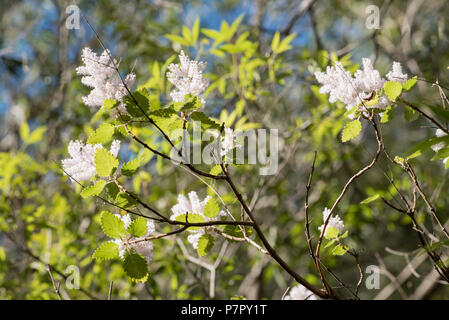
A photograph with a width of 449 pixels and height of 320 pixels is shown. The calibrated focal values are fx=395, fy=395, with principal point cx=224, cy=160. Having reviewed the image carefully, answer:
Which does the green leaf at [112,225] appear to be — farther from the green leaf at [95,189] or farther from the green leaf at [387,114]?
the green leaf at [387,114]

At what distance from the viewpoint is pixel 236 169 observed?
8.63 feet

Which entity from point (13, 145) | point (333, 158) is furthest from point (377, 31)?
point (13, 145)

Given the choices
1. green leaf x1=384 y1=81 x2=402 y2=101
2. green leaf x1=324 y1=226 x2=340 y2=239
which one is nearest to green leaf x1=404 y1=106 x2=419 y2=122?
green leaf x1=384 y1=81 x2=402 y2=101

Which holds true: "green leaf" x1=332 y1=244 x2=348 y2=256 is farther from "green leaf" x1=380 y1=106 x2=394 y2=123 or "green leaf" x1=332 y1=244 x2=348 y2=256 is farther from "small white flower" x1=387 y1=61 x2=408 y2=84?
"small white flower" x1=387 y1=61 x2=408 y2=84

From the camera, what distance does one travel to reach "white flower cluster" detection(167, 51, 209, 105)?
897mm

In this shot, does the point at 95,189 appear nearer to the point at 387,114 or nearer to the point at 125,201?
the point at 125,201

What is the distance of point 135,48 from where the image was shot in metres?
3.09

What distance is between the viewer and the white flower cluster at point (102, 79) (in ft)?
2.78

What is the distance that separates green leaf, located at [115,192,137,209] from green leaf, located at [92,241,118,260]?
8 cm

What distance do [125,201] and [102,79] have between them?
270 millimetres

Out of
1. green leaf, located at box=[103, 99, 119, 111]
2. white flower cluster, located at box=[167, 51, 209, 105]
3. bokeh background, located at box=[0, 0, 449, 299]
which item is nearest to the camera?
green leaf, located at box=[103, 99, 119, 111]

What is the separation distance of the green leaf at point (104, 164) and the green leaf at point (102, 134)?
3 centimetres

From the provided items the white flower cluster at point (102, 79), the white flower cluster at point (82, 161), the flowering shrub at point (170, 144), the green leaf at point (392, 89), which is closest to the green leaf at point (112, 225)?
the flowering shrub at point (170, 144)

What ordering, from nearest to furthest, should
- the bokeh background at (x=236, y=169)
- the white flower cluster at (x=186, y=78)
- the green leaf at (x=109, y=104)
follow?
the green leaf at (x=109, y=104), the white flower cluster at (x=186, y=78), the bokeh background at (x=236, y=169)
